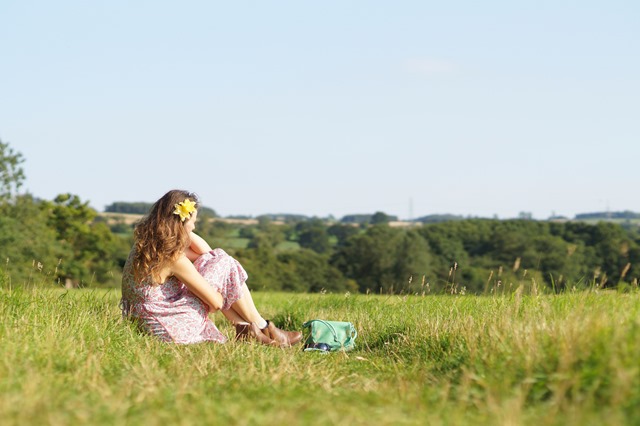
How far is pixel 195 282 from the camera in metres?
7.54

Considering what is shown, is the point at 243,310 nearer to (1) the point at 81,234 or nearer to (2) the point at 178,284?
(2) the point at 178,284

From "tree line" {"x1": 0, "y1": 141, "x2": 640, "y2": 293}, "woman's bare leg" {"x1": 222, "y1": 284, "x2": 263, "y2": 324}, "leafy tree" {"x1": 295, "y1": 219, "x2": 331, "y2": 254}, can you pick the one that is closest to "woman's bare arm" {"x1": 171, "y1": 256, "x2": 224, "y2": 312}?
"woman's bare leg" {"x1": 222, "y1": 284, "x2": 263, "y2": 324}

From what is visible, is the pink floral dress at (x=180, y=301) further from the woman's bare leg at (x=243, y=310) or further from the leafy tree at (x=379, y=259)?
the leafy tree at (x=379, y=259)

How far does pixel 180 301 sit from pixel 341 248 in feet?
226

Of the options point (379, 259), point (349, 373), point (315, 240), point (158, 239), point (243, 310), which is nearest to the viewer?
point (349, 373)

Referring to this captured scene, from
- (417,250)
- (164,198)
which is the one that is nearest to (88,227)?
(417,250)

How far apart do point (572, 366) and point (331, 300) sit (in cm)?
679

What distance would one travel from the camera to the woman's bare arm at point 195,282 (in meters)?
7.45

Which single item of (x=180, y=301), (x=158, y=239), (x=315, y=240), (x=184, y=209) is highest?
(x=184, y=209)

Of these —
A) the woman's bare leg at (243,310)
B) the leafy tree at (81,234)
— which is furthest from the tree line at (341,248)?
the woman's bare leg at (243,310)

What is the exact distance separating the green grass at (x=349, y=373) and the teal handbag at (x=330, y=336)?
28cm

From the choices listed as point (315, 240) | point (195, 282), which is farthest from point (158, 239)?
point (315, 240)

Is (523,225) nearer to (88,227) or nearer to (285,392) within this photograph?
(88,227)

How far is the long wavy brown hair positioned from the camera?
7.39 metres
